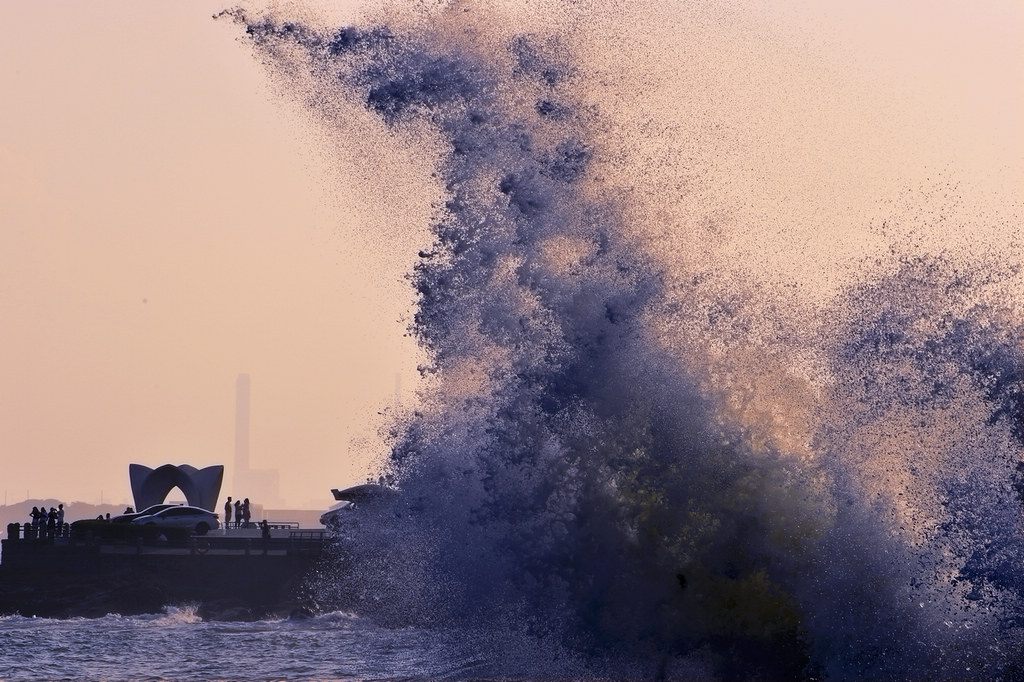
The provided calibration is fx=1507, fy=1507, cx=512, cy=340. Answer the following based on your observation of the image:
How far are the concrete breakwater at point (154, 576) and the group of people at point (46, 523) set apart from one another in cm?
53

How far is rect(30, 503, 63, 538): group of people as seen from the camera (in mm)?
44156

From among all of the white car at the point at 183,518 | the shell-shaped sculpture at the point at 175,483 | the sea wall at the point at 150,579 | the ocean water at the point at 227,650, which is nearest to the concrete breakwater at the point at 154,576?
the sea wall at the point at 150,579

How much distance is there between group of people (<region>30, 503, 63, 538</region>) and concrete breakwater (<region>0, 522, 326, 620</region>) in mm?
526

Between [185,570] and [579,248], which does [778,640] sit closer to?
[579,248]

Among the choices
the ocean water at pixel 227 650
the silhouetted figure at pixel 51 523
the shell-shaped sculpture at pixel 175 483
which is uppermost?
the shell-shaped sculpture at pixel 175 483

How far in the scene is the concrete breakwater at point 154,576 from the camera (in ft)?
140

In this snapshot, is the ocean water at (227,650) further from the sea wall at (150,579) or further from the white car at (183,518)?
the white car at (183,518)

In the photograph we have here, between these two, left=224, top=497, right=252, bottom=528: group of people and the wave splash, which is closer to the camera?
the wave splash

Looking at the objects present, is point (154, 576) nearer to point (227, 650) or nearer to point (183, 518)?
point (183, 518)

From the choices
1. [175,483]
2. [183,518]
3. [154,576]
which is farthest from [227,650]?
[175,483]

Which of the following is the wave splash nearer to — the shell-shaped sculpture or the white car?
the white car

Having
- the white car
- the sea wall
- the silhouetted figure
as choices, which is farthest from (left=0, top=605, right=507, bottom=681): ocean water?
the white car

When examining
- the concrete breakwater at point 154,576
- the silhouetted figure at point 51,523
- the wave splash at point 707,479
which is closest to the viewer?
the wave splash at point 707,479

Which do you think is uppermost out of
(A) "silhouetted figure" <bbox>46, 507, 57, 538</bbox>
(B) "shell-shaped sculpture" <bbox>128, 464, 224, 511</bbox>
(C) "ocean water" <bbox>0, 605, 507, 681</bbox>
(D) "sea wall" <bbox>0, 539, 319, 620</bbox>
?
(B) "shell-shaped sculpture" <bbox>128, 464, 224, 511</bbox>
